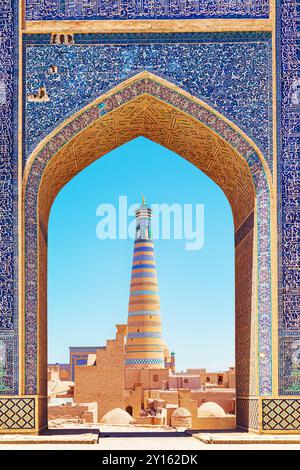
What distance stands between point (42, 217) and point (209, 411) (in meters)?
9.72

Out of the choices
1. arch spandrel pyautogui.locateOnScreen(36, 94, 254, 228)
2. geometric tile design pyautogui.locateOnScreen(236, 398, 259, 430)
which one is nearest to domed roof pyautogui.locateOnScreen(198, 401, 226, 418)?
geometric tile design pyautogui.locateOnScreen(236, 398, 259, 430)

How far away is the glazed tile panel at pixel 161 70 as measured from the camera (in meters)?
8.53

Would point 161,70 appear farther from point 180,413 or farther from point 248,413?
point 180,413

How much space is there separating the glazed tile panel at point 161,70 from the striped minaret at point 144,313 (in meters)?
20.3

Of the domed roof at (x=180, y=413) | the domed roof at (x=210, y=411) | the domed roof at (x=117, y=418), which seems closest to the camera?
the domed roof at (x=117, y=418)

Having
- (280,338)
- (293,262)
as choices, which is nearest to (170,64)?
(293,262)

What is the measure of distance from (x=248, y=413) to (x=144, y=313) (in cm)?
2018

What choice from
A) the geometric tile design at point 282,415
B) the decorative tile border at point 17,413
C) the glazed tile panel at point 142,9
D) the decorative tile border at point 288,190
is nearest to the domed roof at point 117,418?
the decorative tile border at point 17,413

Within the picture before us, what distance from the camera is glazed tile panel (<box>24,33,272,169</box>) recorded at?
28.0ft

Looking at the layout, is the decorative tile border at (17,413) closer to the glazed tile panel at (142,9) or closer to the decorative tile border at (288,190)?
the decorative tile border at (288,190)

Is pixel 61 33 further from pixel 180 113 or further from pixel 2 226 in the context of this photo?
pixel 2 226

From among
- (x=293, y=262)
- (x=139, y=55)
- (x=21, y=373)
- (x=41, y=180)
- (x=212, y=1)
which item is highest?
(x=212, y=1)

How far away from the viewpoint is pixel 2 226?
8.34 meters

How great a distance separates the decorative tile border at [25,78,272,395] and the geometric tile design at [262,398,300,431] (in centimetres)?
15
